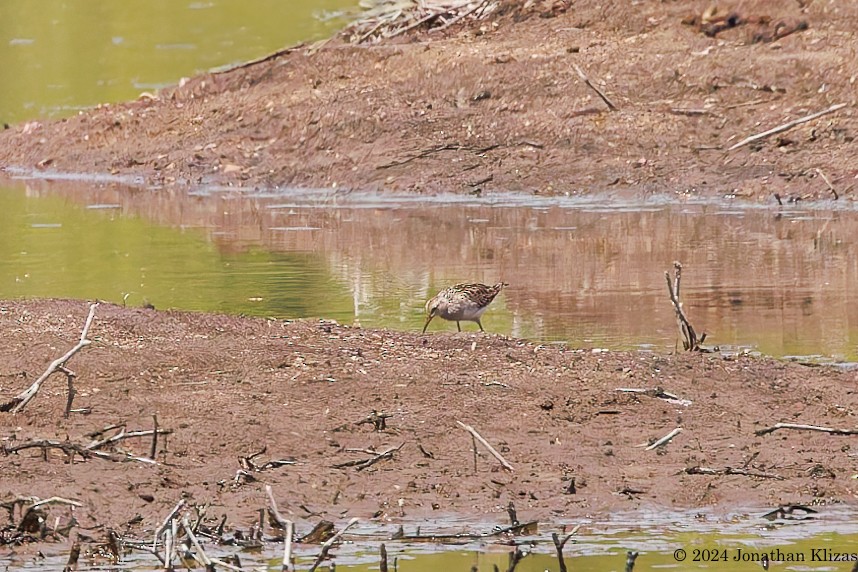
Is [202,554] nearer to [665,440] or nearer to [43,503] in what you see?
[43,503]

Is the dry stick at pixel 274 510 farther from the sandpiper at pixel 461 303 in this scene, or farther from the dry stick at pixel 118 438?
the sandpiper at pixel 461 303

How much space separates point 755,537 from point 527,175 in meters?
12.9

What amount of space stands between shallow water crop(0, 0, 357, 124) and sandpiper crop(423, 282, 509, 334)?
17.1 m

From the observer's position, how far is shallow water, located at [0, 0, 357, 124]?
29.5 metres

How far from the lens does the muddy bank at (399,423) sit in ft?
25.1

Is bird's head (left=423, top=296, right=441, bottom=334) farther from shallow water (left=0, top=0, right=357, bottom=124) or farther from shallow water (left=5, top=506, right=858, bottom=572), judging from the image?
shallow water (left=0, top=0, right=357, bottom=124)

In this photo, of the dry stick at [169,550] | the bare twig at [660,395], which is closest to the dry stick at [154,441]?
the dry stick at [169,550]

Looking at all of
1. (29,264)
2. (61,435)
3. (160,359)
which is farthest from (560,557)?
(29,264)

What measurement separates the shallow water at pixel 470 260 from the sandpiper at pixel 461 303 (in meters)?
0.45

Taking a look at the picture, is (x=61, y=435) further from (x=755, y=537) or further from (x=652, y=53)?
(x=652, y=53)

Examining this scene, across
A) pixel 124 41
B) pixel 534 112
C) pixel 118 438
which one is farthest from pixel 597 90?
pixel 124 41

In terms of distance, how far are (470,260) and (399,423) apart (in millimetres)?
6622

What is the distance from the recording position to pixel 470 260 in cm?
1521

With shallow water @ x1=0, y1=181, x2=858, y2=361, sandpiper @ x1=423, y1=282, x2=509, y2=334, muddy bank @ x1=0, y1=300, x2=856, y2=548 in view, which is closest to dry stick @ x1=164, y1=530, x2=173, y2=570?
muddy bank @ x1=0, y1=300, x2=856, y2=548
